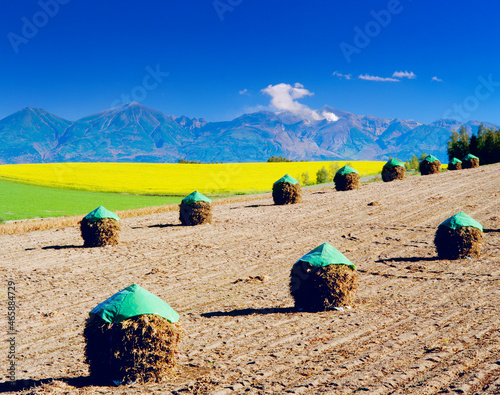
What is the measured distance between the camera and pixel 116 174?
72.3 metres

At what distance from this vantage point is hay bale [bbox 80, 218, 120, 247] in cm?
1997

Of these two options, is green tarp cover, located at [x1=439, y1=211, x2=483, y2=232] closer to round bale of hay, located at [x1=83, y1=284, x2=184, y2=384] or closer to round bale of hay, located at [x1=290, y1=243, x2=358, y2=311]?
round bale of hay, located at [x1=290, y1=243, x2=358, y2=311]

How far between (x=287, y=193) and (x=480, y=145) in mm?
53314

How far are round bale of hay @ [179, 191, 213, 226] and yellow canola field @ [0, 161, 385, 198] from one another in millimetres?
25932

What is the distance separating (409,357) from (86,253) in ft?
49.4

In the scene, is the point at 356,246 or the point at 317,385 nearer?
the point at 317,385

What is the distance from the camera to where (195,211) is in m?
25.3

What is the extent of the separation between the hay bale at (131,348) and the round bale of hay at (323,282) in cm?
446

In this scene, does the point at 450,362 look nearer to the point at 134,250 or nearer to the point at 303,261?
the point at 303,261

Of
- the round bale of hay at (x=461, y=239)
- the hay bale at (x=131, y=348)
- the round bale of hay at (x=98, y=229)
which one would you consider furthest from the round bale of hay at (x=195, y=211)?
the hay bale at (x=131, y=348)

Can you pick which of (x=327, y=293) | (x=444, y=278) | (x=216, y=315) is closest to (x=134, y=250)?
(x=216, y=315)

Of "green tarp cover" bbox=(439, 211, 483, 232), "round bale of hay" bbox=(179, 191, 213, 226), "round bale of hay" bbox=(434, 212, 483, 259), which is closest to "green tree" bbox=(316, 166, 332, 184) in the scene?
"round bale of hay" bbox=(179, 191, 213, 226)

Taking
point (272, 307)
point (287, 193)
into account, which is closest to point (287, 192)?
point (287, 193)

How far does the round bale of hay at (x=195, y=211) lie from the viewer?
25.3 metres
